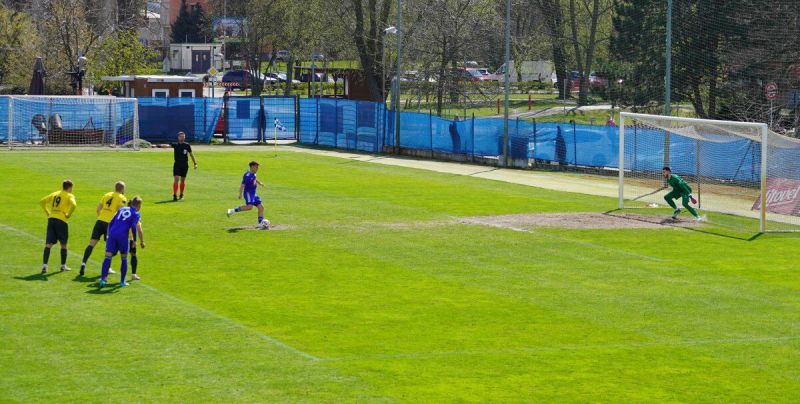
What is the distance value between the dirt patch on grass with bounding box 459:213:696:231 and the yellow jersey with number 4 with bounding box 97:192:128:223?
11.2m

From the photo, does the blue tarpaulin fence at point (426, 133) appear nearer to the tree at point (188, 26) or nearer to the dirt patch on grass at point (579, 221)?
the dirt patch on grass at point (579, 221)

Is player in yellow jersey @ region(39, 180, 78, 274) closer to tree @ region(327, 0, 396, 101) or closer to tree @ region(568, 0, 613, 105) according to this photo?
tree @ region(568, 0, 613, 105)

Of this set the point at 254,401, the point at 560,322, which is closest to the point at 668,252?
the point at 560,322

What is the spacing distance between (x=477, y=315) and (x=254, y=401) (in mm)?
6121

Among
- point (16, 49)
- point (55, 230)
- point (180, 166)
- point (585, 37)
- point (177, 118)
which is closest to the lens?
point (55, 230)

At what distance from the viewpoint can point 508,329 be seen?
18359mm

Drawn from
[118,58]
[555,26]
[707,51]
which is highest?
[555,26]

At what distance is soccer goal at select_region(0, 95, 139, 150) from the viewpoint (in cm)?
5422

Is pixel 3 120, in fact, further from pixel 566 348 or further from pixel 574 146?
pixel 566 348

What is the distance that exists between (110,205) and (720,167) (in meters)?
20.7

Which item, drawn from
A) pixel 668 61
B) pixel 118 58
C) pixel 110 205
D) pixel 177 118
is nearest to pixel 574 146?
pixel 668 61

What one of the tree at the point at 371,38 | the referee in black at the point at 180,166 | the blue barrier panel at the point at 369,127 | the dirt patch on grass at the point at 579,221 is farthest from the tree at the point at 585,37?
the referee in black at the point at 180,166

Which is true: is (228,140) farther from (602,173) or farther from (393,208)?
(393,208)

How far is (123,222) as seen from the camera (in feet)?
68.1
